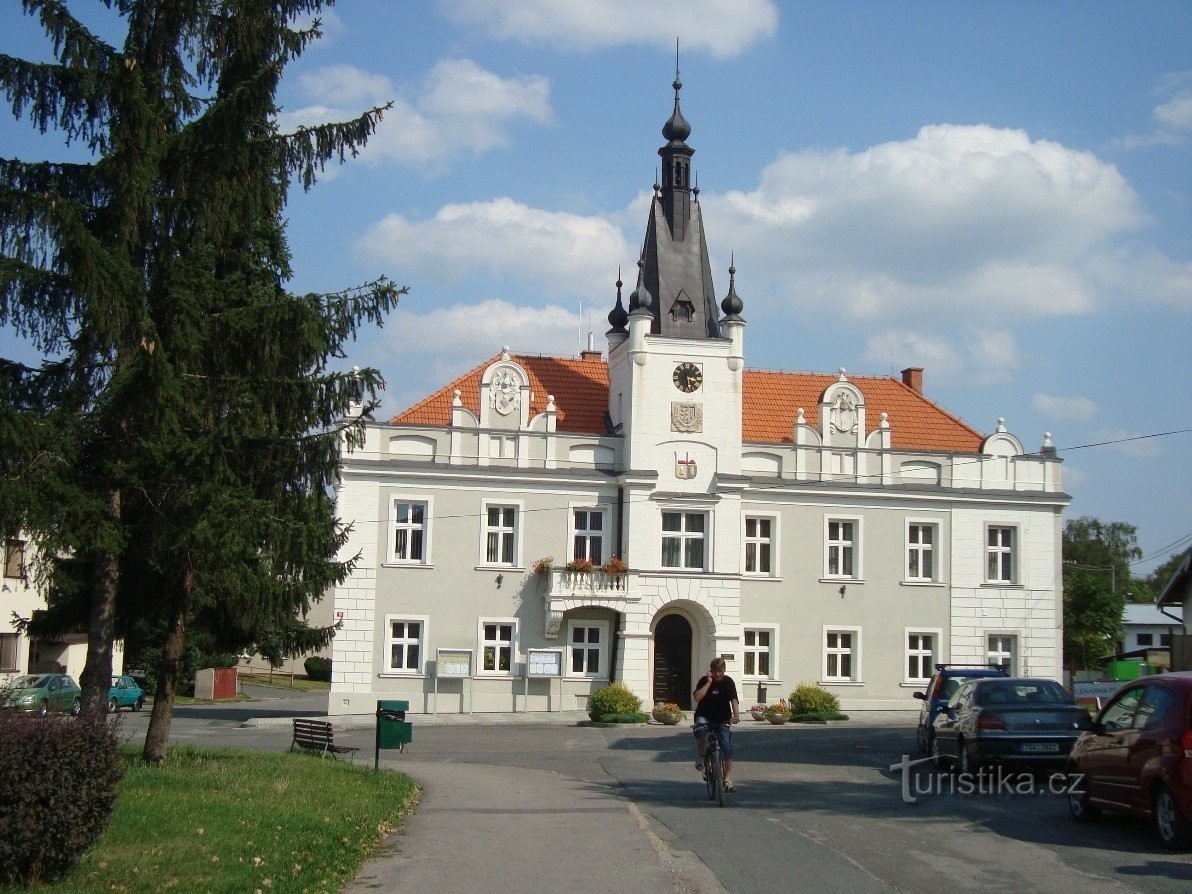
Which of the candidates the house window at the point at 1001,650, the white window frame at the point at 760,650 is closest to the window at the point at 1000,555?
the house window at the point at 1001,650

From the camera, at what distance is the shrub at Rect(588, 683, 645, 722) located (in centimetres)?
3428

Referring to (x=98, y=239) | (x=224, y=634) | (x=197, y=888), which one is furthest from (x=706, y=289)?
(x=197, y=888)

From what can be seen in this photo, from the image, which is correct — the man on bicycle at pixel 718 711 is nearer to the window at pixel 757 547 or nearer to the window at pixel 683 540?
the window at pixel 683 540

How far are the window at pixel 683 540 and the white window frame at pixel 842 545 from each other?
13.3 feet

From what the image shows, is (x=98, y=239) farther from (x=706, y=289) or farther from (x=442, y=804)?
(x=706, y=289)

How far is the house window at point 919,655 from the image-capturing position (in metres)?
39.3

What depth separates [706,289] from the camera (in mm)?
40281

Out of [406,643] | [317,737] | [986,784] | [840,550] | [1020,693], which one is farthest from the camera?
[840,550]

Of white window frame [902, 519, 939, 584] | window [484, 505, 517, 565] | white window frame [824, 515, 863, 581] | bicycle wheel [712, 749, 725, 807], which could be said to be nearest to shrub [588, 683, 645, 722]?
window [484, 505, 517, 565]

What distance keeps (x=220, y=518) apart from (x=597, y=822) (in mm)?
5850

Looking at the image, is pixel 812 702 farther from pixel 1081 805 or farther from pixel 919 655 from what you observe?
pixel 1081 805

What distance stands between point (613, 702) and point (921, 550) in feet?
38.2

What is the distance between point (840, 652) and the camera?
3906 cm

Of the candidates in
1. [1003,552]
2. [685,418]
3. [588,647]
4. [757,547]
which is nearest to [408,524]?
[588,647]
